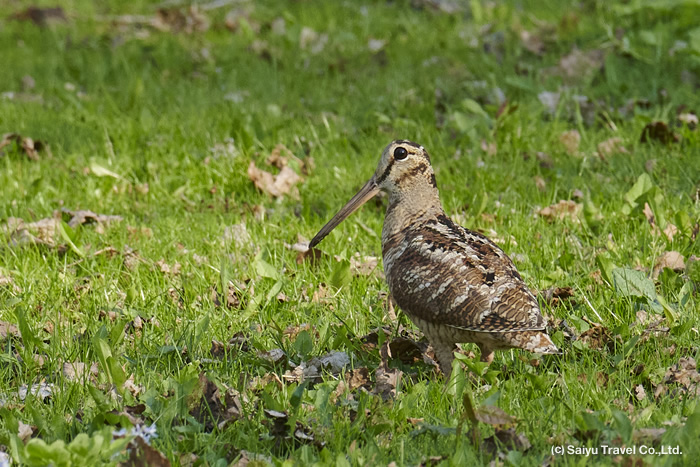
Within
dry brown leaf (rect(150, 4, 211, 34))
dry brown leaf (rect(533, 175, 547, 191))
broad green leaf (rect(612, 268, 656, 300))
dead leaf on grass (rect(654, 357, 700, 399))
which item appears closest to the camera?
dead leaf on grass (rect(654, 357, 700, 399))

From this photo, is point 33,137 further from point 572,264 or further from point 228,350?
point 572,264

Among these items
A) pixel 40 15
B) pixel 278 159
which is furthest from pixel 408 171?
pixel 40 15

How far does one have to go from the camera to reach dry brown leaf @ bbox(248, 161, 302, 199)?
22.1ft

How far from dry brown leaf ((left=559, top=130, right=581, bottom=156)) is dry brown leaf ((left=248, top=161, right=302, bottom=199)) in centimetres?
222

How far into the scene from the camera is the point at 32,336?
4422mm

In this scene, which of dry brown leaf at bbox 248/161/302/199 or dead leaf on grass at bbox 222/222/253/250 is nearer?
dead leaf on grass at bbox 222/222/253/250

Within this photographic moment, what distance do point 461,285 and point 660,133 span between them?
3776 millimetres

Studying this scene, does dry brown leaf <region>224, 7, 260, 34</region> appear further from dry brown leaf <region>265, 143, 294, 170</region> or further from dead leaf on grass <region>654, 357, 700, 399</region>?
dead leaf on grass <region>654, 357, 700, 399</region>

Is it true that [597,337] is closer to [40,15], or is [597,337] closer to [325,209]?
[325,209]

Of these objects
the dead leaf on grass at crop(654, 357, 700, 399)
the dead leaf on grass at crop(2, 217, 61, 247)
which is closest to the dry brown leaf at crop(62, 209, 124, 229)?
the dead leaf on grass at crop(2, 217, 61, 247)

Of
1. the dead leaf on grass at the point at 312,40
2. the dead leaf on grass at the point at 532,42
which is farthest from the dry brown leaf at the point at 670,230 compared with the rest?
the dead leaf on grass at the point at 312,40

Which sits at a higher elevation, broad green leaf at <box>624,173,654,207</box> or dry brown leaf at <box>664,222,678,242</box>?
broad green leaf at <box>624,173,654,207</box>

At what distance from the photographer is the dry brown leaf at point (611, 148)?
6980 mm

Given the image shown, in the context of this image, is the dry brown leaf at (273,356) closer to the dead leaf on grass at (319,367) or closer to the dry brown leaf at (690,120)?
the dead leaf on grass at (319,367)
